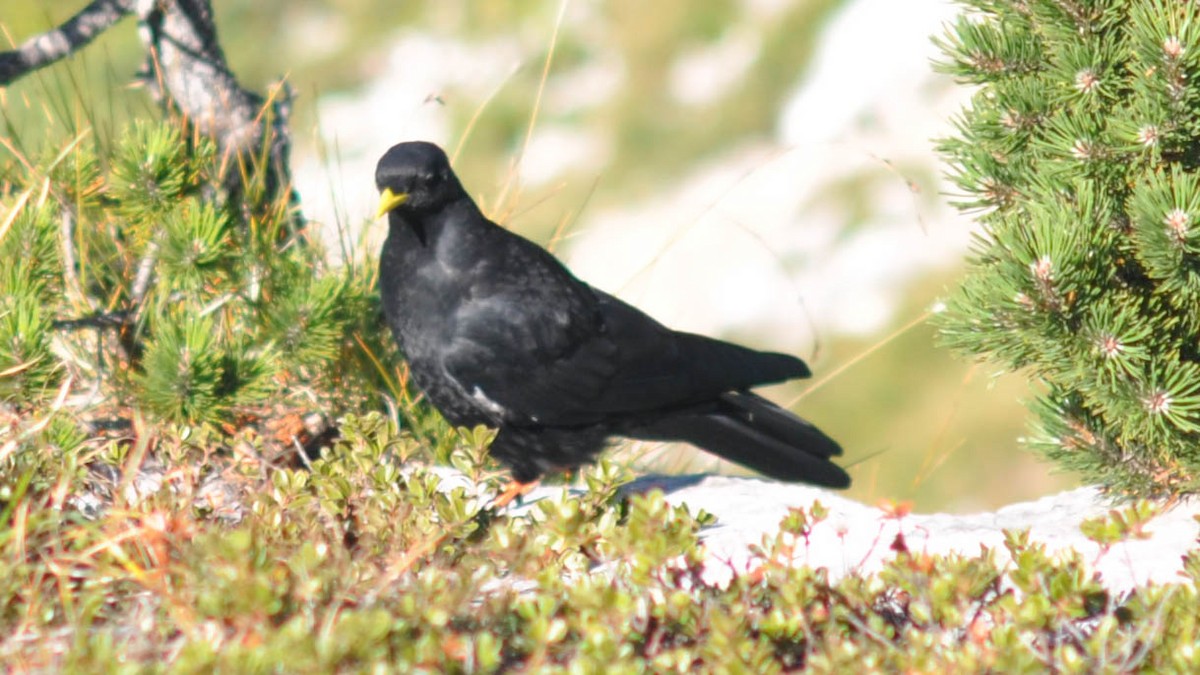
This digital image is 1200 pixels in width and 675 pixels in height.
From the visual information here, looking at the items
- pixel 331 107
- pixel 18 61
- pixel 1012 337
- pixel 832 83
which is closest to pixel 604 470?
pixel 1012 337

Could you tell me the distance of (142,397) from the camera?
4109mm

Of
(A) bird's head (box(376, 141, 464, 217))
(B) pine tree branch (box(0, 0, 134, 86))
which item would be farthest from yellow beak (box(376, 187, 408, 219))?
(B) pine tree branch (box(0, 0, 134, 86))

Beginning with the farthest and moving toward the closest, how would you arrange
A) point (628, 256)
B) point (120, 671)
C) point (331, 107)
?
point (331, 107), point (628, 256), point (120, 671)

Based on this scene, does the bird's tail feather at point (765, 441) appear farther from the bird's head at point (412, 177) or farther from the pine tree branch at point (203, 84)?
the pine tree branch at point (203, 84)

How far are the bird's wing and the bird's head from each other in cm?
37

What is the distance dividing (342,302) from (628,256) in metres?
5.90

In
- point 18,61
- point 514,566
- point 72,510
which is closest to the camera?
point 514,566

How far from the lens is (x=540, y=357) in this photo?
167 inches

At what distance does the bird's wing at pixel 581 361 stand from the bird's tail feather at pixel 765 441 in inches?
3.8

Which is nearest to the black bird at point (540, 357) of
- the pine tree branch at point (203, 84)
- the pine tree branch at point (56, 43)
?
the pine tree branch at point (203, 84)

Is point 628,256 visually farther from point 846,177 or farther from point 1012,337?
A: point 1012,337

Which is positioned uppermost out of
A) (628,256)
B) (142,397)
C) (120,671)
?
(628,256)

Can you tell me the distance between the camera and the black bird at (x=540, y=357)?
414cm

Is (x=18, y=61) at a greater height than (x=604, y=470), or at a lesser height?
greater
